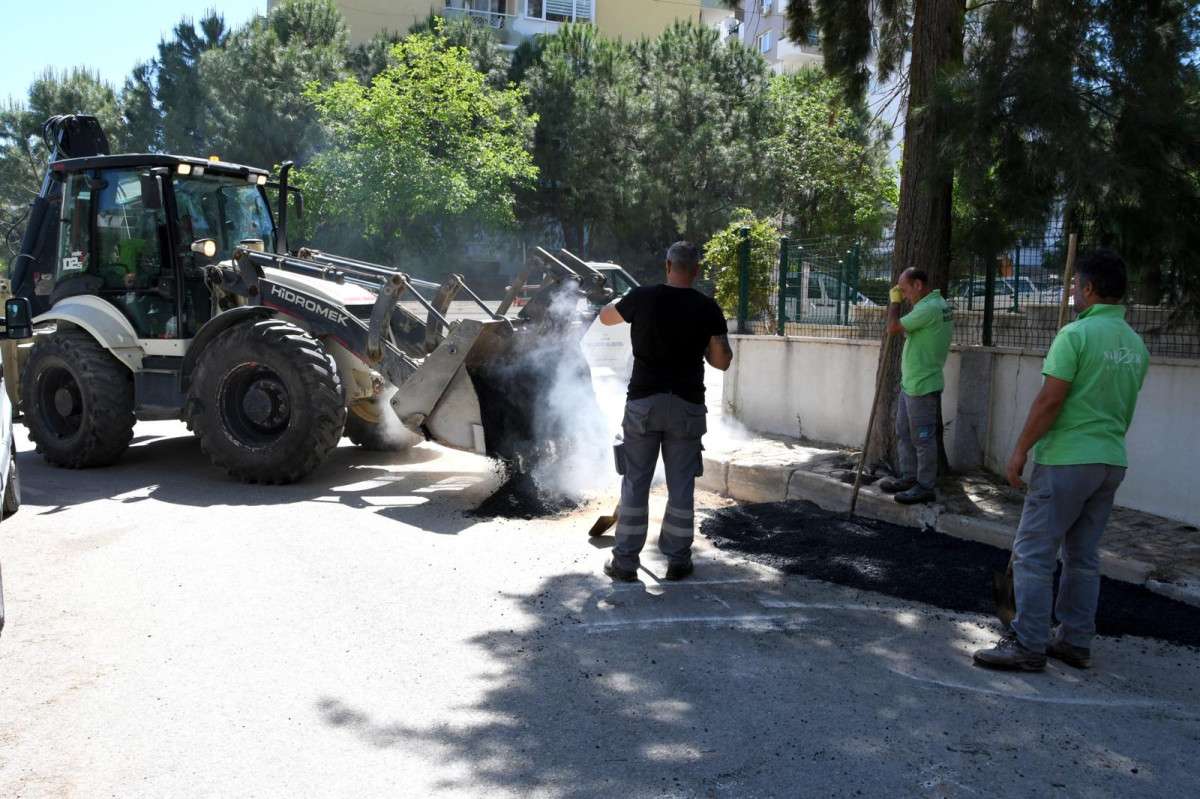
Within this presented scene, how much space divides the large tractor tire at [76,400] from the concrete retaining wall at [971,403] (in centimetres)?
638

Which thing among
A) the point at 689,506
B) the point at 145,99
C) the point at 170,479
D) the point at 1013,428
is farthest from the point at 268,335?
the point at 145,99

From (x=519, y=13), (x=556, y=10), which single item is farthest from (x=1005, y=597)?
(x=556, y=10)

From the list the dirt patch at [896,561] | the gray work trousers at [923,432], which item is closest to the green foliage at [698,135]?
the gray work trousers at [923,432]

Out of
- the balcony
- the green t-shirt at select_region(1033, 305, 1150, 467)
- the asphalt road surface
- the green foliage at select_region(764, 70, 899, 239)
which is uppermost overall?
the balcony

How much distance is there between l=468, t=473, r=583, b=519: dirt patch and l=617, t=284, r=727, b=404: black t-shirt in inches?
80.2

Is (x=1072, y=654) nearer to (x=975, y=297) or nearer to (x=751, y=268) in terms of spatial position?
(x=975, y=297)

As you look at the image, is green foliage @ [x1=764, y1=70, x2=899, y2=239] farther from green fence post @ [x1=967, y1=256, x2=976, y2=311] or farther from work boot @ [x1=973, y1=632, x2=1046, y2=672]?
work boot @ [x1=973, y1=632, x2=1046, y2=672]

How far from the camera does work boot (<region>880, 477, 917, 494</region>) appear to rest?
25.6 ft

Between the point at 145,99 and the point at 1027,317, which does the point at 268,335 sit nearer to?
the point at 1027,317

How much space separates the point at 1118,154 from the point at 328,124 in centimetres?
2793

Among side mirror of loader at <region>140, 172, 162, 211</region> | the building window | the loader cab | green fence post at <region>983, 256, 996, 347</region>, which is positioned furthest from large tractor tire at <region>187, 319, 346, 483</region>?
the building window

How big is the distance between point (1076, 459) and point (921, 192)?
3816 mm

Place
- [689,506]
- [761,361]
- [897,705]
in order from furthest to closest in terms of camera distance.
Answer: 1. [761,361]
2. [689,506]
3. [897,705]

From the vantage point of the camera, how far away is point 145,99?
38.4 metres
